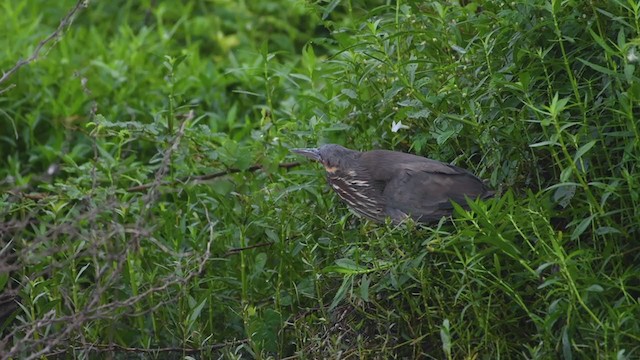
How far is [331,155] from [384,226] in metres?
0.46

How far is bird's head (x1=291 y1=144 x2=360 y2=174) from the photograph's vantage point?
16.0ft

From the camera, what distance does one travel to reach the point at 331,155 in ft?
16.1

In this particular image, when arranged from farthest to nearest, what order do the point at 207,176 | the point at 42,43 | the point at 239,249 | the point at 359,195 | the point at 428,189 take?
the point at 207,176, the point at 239,249, the point at 359,195, the point at 428,189, the point at 42,43

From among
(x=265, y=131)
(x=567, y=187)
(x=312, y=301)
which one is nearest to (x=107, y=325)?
(x=312, y=301)

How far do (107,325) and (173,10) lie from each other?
4.04m

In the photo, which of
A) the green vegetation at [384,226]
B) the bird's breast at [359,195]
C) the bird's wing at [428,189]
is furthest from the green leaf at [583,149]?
the bird's breast at [359,195]

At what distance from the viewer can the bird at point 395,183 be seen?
455 centimetres

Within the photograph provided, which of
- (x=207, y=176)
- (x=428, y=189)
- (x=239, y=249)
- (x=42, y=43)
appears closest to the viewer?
(x=42, y=43)

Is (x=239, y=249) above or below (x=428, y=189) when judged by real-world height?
below

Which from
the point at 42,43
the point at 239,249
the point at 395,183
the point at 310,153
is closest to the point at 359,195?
the point at 395,183

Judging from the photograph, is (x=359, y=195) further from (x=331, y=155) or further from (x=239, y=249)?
(x=239, y=249)

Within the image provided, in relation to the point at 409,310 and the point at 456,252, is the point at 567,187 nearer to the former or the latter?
the point at 456,252

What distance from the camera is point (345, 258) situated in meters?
4.39

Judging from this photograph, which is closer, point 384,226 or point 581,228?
point 581,228
